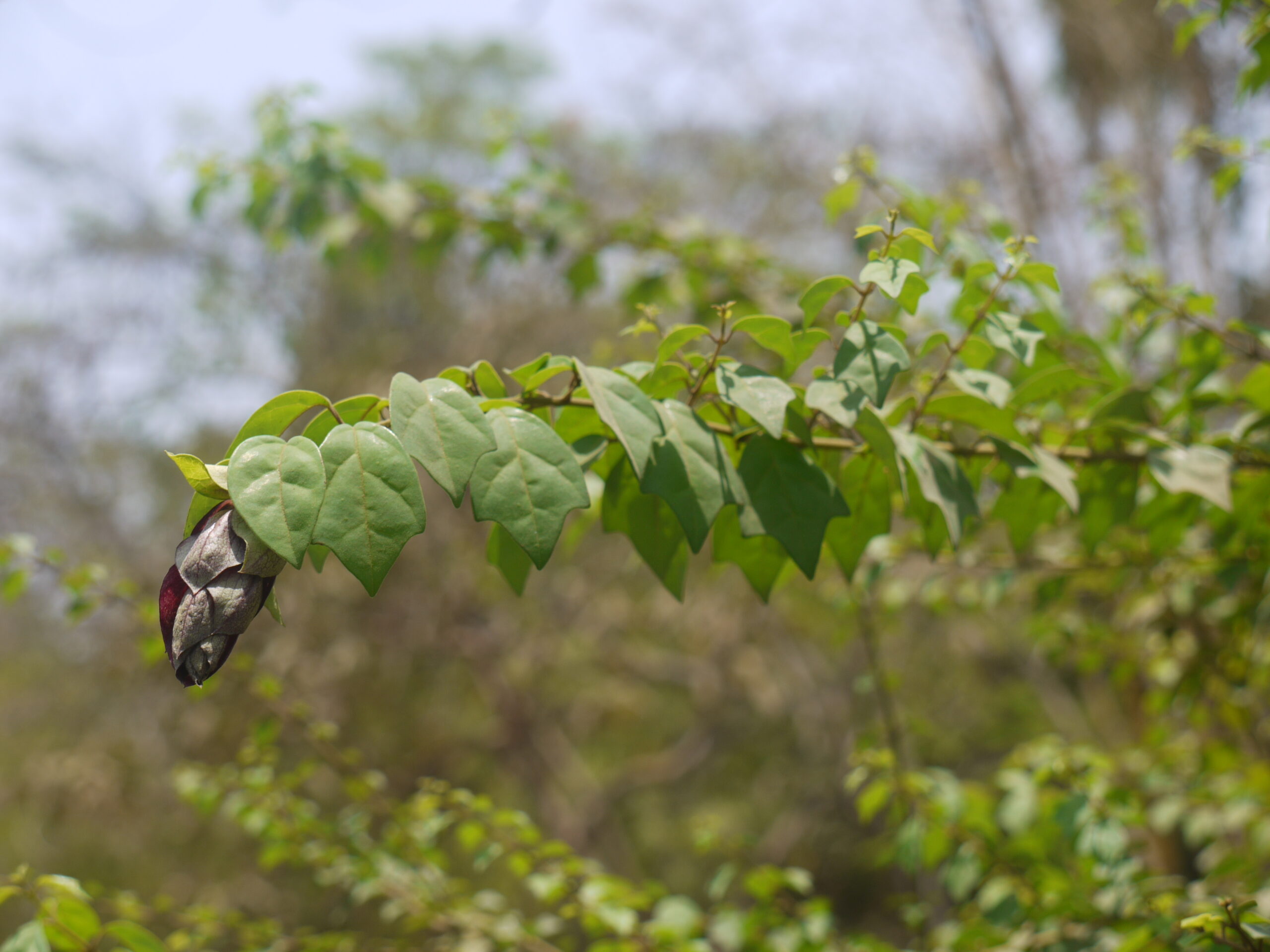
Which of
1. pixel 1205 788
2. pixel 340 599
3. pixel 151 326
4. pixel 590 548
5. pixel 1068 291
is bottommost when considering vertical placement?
pixel 1205 788

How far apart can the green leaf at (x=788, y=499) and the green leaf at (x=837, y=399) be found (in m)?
0.05

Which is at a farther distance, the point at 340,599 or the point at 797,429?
the point at 340,599

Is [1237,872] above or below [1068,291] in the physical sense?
below

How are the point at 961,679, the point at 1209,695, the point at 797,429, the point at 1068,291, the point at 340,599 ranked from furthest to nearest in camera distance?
1. the point at 961,679
2. the point at 340,599
3. the point at 1068,291
4. the point at 1209,695
5. the point at 797,429

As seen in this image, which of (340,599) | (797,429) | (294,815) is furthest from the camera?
(340,599)

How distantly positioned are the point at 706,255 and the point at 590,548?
14.5 ft

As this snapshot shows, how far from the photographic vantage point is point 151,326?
6.07 metres

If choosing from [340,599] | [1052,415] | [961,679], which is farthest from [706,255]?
[961,679]

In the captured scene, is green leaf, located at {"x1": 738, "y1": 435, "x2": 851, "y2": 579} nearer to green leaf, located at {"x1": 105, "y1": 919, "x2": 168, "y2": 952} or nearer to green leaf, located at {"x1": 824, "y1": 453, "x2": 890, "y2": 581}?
green leaf, located at {"x1": 824, "y1": 453, "x2": 890, "y2": 581}

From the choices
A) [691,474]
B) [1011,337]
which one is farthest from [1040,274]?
[691,474]

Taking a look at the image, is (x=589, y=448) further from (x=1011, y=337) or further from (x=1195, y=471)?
(x=1195, y=471)

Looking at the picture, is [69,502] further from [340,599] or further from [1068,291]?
[1068,291]

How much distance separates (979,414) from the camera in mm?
814

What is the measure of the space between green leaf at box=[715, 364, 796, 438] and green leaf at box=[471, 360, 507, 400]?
18cm
